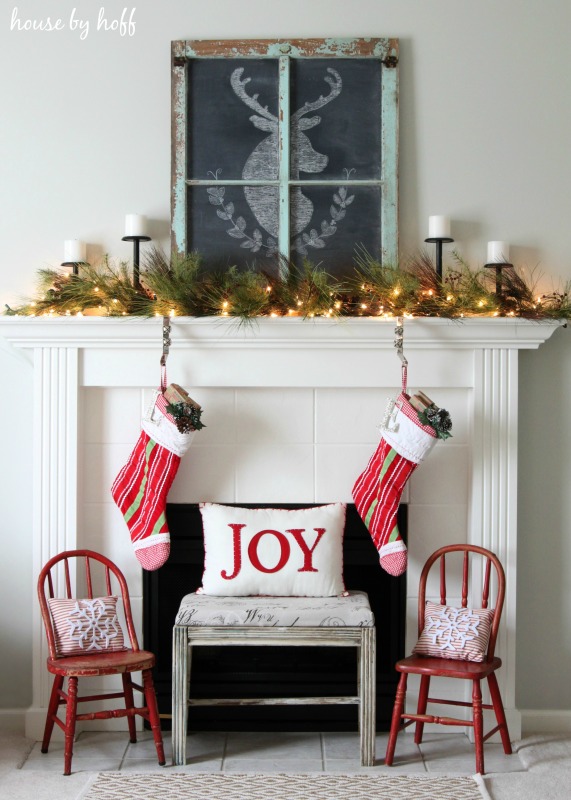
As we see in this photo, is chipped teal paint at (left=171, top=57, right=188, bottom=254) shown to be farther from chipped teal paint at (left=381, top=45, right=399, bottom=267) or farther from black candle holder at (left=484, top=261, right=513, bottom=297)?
black candle holder at (left=484, top=261, right=513, bottom=297)

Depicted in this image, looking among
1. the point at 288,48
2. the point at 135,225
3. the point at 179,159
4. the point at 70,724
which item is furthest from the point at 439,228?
the point at 70,724

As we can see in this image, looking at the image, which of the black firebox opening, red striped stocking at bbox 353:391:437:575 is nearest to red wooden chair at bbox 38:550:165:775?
the black firebox opening

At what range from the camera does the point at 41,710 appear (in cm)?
317

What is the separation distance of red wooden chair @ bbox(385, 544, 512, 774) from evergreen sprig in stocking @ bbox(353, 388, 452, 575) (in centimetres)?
18

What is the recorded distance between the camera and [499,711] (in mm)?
2961

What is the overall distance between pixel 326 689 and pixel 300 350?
4.07 feet

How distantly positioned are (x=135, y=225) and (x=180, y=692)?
1624 mm

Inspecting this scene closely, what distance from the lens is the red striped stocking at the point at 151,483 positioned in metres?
3.05

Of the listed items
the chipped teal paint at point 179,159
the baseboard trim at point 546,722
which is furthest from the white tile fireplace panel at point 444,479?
the chipped teal paint at point 179,159

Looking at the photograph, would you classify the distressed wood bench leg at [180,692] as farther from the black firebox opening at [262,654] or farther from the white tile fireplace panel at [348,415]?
the white tile fireplace panel at [348,415]

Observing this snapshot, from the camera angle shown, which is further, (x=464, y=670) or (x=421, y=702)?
(x=421, y=702)

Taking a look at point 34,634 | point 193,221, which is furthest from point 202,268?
point 34,634

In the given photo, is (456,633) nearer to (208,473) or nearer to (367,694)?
(367,694)

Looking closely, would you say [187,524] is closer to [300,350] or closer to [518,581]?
[300,350]
